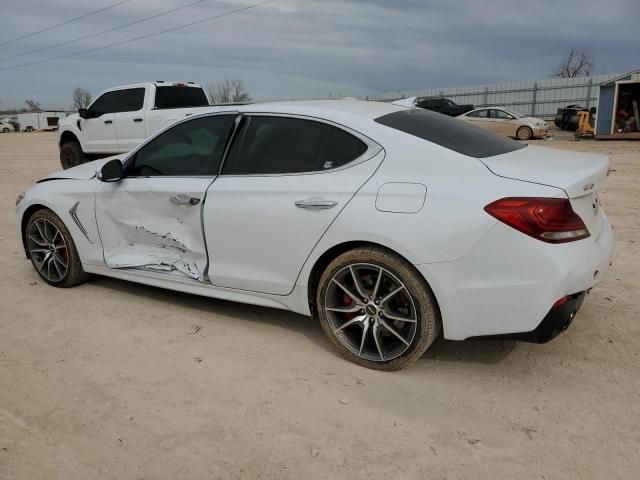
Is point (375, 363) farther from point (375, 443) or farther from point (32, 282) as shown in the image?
point (32, 282)

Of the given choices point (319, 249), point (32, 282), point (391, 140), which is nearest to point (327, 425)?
point (319, 249)

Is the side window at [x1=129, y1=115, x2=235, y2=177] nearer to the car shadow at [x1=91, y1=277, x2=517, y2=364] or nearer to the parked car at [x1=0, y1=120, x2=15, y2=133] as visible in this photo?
the car shadow at [x1=91, y1=277, x2=517, y2=364]

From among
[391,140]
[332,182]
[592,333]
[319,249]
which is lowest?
[592,333]

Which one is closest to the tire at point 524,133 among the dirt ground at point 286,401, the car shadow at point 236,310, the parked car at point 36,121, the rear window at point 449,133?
the dirt ground at point 286,401

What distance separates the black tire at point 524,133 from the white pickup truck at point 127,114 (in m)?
14.9

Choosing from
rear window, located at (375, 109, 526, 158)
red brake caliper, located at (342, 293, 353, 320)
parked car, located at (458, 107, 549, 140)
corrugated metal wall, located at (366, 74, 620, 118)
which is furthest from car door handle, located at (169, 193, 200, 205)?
corrugated metal wall, located at (366, 74, 620, 118)

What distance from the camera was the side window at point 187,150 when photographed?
3918 millimetres

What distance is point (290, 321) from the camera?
4.12 m

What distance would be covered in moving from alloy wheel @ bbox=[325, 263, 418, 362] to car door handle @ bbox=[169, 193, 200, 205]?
1190 mm

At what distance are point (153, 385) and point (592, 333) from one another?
2.90 metres

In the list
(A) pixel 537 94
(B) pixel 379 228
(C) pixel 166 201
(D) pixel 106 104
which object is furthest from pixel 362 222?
(A) pixel 537 94

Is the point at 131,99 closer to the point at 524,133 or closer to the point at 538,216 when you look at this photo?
the point at 538,216

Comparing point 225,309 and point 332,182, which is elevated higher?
point 332,182

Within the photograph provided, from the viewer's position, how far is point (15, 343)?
3799mm
